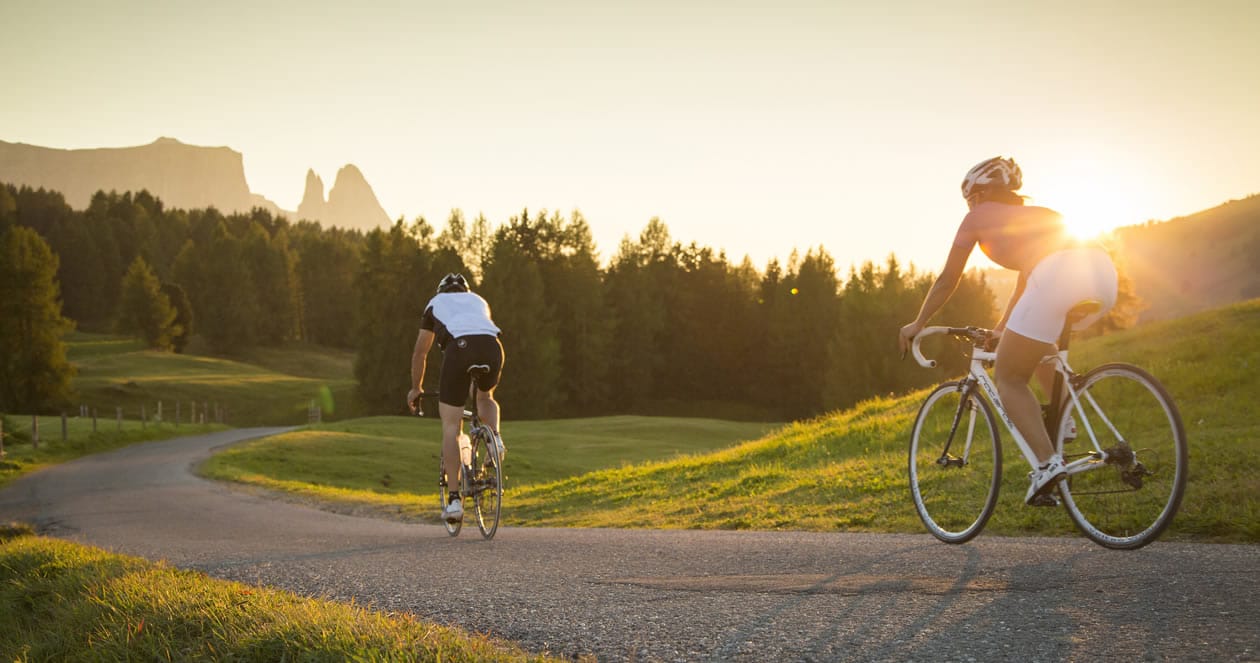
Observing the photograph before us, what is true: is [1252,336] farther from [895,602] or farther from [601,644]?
[601,644]

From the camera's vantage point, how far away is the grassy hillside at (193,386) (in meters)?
64.4

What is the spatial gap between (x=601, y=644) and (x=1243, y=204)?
640 ft

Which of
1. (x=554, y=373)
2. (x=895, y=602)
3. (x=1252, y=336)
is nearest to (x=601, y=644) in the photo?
(x=895, y=602)

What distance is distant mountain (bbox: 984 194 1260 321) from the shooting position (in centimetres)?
12988

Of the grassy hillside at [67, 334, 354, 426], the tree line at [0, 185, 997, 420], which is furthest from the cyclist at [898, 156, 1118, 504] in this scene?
the grassy hillside at [67, 334, 354, 426]

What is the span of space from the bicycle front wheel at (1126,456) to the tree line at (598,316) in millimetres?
60317

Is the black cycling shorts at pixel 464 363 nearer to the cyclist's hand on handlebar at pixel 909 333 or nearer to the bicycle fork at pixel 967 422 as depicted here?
the cyclist's hand on handlebar at pixel 909 333

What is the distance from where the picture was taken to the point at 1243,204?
521 feet

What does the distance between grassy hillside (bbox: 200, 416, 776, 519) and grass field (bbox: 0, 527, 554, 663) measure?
7356mm

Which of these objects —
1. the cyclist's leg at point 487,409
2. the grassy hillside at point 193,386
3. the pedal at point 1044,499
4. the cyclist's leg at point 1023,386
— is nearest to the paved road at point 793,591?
the pedal at point 1044,499

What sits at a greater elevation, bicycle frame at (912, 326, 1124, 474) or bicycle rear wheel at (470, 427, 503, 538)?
bicycle frame at (912, 326, 1124, 474)

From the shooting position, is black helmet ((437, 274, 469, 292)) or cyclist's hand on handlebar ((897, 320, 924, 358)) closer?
cyclist's hand on handlebar ((897, 320, 924, 358))

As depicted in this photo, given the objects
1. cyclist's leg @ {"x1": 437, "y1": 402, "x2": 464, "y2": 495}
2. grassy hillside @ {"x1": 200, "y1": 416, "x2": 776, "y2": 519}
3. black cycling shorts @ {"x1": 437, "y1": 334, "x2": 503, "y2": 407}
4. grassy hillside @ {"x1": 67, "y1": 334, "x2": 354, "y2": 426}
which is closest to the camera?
black cycling shorts @ {"x1": 437, "y1": 334, "x2": 503, "y2": 407}

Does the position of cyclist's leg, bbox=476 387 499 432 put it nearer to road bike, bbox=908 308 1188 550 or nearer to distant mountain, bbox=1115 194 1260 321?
road bike, bbox=908 308 1188 550
